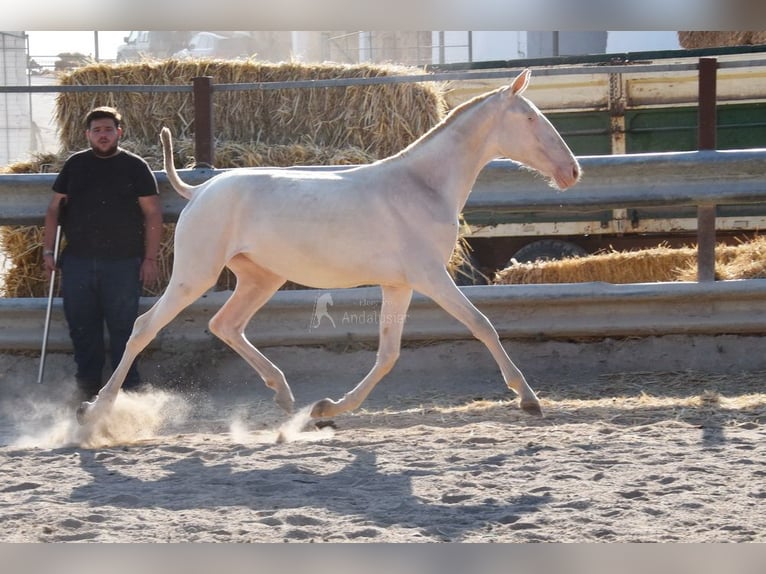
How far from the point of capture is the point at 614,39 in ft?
68.3

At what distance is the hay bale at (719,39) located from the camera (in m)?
12.2

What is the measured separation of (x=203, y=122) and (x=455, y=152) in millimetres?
2223

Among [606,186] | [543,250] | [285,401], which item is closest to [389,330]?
[285,401]

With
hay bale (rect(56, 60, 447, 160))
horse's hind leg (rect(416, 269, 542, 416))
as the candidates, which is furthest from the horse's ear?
hay bale (rect(56, 60, 447, 160))

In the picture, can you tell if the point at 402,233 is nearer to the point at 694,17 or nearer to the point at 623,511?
the point at 623,511

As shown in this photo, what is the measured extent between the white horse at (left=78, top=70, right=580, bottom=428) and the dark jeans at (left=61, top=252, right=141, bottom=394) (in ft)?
3.48

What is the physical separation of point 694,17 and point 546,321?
4.43 metres

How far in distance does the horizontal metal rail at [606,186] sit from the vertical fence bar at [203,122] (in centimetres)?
16

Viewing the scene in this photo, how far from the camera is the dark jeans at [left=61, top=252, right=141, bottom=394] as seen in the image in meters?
7.28

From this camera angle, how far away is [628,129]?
38.3 ft

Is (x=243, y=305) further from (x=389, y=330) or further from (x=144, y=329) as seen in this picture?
(x=389, y=330)

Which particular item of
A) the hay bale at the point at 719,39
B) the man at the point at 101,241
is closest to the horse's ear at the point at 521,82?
the man at the point at 101,241

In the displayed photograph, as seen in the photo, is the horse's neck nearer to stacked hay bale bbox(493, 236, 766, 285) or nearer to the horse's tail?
the horse's tail

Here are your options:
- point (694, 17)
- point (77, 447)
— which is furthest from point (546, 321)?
point (694, 17)
